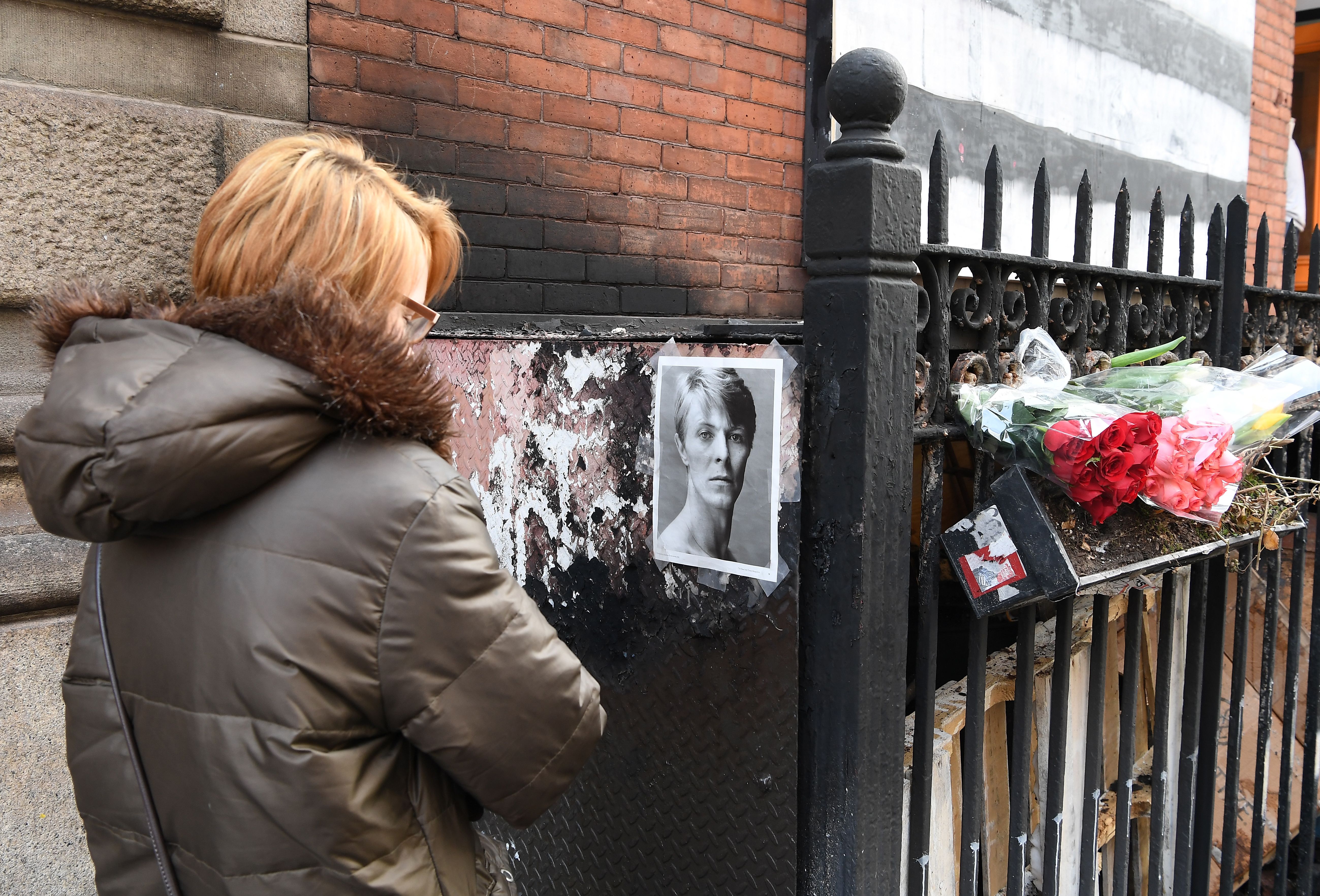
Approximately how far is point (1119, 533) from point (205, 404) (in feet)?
5.06

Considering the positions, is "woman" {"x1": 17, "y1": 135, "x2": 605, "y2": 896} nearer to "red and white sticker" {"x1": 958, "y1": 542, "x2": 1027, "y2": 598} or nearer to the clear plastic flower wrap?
"red and white sticker" {"x1": 958, "y1": 542, "x2": 1027, "y2": 598}

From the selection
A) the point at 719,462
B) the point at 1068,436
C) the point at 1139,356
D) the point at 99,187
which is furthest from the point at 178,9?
the point at 1139,356

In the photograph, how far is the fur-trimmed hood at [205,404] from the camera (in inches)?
40.4

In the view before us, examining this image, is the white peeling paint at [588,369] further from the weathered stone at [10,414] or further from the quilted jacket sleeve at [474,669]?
the weathered stone at [10,414]

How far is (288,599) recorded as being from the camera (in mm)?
1085

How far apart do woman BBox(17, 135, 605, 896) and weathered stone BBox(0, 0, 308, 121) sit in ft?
4.55

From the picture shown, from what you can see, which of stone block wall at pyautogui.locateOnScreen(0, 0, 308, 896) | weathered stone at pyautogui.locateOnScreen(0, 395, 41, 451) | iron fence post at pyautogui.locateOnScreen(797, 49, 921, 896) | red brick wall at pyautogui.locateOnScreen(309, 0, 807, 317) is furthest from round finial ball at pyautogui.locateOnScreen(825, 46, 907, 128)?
weathered stone at pyautogui.locateOnScreen(0, 395, 41, 451)

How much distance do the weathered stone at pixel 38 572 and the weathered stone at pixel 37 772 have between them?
0.05 m

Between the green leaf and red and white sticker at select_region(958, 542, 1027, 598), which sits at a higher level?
the green leaf

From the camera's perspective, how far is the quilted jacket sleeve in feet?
3.62

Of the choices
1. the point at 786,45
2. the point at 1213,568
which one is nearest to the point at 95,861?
the point at 1213,568

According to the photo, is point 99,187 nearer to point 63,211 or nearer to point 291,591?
point 63,211

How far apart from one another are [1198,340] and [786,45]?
93.0 inches

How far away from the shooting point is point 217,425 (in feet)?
3.38
